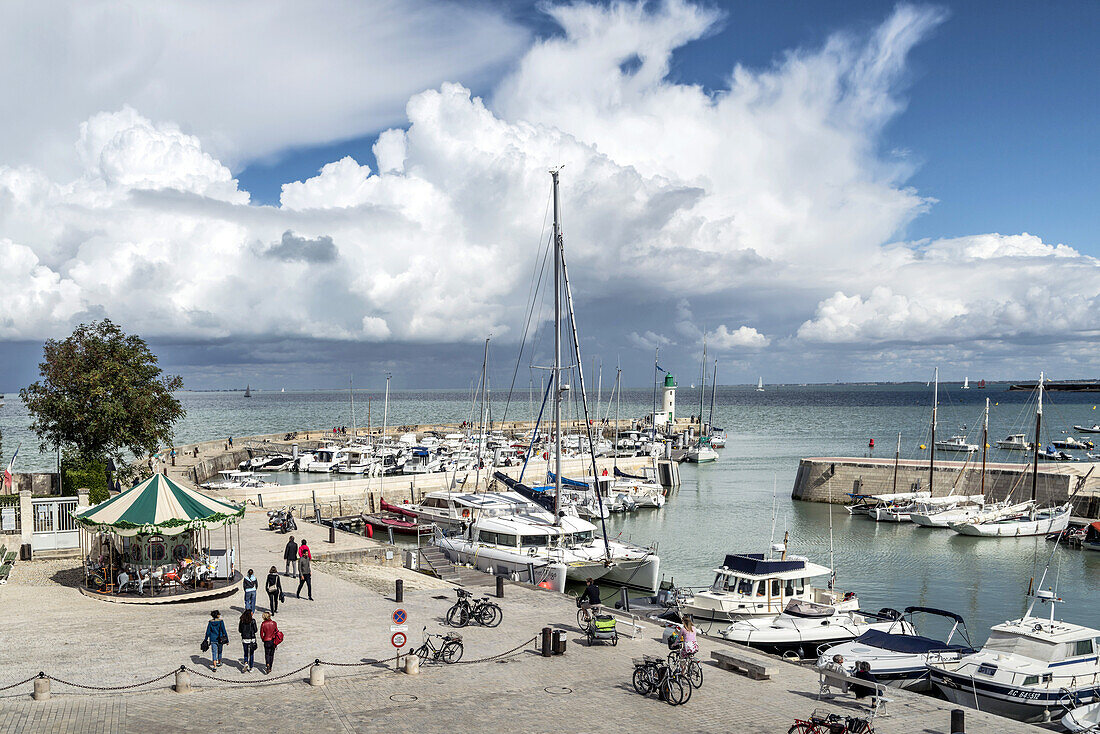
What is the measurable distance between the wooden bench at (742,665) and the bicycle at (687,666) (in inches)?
69.9

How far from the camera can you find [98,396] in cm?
3825

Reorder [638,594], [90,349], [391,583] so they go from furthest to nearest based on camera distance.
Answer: [90,349], [638,594], [391,583]

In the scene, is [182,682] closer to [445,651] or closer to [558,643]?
[445,651]

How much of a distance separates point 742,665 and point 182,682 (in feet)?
39.8

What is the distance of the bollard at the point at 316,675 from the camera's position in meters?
16.5

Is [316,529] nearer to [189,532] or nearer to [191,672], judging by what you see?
[189,532]

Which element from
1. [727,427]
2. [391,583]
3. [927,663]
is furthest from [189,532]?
[727,427]

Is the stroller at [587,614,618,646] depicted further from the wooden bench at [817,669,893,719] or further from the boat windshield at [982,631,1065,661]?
the boat windshield at [982,631,1065,661]

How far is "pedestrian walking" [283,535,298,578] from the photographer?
2658 cm

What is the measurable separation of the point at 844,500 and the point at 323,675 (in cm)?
5457

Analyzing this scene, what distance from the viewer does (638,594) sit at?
34344 millimetres

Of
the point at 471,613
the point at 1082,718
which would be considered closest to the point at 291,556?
the point at 471,613

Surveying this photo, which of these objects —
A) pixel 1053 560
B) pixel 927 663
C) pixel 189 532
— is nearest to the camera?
pixel 927 663

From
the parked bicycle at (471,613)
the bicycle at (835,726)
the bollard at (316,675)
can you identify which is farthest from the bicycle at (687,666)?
the bollard at (316,675)
